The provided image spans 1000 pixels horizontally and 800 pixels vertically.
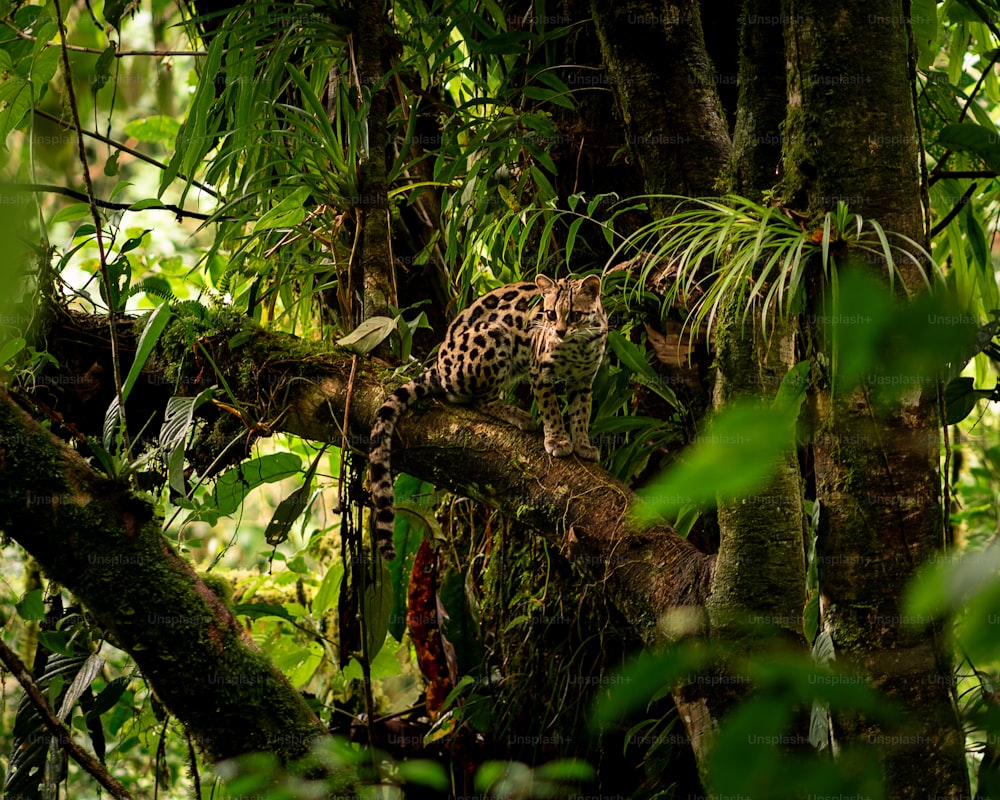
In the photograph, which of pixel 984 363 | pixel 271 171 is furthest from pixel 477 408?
pixel 984 363

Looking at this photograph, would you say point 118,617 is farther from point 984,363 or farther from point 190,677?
point 984,363

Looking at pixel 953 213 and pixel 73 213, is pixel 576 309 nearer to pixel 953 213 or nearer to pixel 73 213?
pixel 953 213

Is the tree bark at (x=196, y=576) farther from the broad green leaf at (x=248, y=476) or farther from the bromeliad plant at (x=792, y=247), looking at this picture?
the bromeliad plant at (x=792, y=247)

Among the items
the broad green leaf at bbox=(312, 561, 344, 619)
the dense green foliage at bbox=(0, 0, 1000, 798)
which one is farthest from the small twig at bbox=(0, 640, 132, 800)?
the broad green leaf at bbox=(312, 561, 344, 619)

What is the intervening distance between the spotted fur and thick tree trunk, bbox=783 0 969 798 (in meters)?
1.12

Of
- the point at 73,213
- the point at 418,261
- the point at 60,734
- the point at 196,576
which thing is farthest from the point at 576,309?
the point at 60,734

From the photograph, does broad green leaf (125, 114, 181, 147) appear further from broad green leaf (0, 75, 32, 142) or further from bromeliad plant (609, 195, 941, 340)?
bromeliad plant (609, 195, 941, 340)

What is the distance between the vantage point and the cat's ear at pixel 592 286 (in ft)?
11.3

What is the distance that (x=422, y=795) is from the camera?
3977 mm

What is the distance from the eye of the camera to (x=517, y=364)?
388cm

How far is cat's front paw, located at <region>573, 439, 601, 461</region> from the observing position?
341 cm

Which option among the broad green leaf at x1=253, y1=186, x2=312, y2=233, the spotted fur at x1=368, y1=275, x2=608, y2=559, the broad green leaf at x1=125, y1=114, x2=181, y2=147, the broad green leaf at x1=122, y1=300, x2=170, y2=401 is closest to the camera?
the broad green leaf at x1=122, y1=300, x2=170, y2=401

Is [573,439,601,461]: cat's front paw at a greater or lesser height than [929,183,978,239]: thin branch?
lesser

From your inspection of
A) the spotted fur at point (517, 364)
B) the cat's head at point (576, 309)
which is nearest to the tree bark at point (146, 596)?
the spotted fur at point (517, 364)
